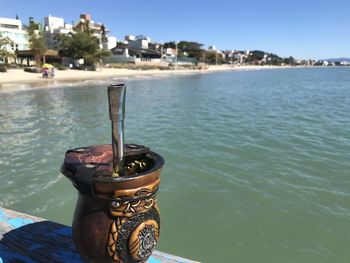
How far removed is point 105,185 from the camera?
1.81 metres

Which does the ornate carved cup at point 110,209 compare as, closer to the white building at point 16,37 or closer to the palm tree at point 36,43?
the palm tree at point 36,43

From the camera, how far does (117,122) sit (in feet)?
6.30

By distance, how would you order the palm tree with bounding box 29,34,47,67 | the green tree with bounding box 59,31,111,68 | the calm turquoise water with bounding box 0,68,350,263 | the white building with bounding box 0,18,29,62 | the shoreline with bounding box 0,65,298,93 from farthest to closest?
the white building with bounding box 0,18,29,62
the green tree with bounding box 59,31,111,68
the palm tree with bounding box 29,34,47,67
the shoreline with bounding box 0,65,298,93
the calm turquoise water with bounding box 0,68,350,263

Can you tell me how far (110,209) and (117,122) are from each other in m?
0.50

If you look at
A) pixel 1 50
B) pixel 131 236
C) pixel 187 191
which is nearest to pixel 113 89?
pixel 131 236

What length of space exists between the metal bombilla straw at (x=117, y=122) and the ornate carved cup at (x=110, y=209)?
0.20 feet

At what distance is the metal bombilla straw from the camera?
72.6 inches

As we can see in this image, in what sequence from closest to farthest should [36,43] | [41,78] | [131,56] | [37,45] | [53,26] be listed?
1. [41,78]
2. [36,43]
3. [37,45]
4. [131,56]
5. [53,26]

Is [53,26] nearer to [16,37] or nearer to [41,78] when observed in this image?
[16,37]

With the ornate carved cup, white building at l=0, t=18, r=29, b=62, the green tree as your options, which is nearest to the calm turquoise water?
the ornate carved cup

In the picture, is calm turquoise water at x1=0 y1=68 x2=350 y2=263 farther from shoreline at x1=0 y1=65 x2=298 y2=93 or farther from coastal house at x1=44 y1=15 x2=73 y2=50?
coastal house at x1=44 y1=15 x2=73 y2=50

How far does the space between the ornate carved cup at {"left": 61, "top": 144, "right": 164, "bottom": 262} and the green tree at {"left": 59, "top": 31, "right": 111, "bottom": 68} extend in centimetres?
6190

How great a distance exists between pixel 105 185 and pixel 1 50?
47047mm

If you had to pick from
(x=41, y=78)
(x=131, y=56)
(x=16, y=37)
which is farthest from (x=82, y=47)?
(x=131, y=56)
